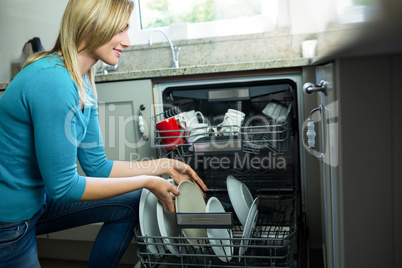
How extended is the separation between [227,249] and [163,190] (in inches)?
11.4

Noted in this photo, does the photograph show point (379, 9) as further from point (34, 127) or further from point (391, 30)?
point (34, 127)

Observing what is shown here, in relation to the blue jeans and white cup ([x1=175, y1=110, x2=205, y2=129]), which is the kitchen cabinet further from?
white cup ([x1=175, y1=110, x2=205, y2=129])

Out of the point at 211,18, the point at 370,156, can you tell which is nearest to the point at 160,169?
the point at 370,156

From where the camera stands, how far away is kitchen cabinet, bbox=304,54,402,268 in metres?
0.45

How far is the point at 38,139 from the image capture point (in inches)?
39.1

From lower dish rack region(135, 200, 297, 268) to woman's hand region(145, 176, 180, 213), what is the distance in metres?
0.11

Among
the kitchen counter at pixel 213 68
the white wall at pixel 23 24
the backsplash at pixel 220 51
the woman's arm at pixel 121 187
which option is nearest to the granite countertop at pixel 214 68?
the kitchen counter at pixel 213 68

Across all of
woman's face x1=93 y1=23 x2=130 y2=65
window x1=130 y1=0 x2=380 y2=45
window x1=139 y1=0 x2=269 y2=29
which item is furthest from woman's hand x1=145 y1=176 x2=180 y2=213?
window x1=139 y1=0 x2=269 y2=29

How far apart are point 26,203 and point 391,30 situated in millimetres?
1069

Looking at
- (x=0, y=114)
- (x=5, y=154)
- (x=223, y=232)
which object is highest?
(x=0, y=114)

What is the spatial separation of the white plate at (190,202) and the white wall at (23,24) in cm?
168

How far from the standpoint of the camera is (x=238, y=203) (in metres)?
1.46

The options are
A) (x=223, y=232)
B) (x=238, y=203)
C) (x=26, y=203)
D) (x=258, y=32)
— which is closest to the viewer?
(x=26, y=203)

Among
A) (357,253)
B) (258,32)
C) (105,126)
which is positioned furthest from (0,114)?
(258,32)
